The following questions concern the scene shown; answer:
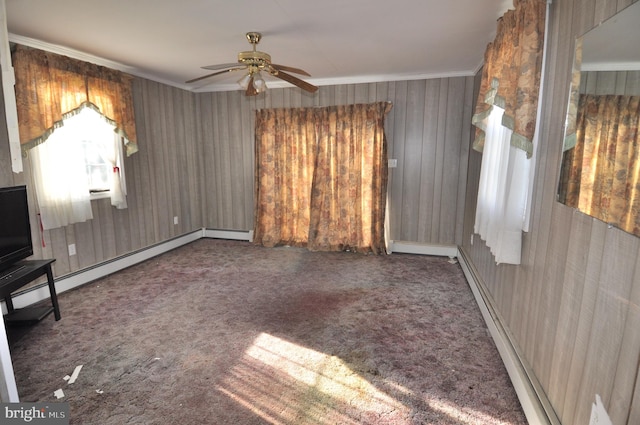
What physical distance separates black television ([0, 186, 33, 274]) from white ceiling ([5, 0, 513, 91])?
4.30ft

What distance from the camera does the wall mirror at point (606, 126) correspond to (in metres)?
1.01

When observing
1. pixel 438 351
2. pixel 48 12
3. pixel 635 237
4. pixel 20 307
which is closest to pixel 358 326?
pixel 438 351

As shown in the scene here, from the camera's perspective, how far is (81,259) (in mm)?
3402

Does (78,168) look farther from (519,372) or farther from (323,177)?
(519,372)

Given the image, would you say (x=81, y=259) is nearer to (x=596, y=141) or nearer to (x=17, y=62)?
(x=17, y=62)

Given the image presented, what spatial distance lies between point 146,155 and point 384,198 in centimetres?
313

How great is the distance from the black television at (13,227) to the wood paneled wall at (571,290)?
11.5 ft

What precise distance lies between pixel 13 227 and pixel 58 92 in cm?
134

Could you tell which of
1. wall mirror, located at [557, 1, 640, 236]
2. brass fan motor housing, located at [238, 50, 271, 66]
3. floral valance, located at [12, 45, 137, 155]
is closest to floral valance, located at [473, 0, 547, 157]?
wall mirror, located at [557, 1, 640, 236]

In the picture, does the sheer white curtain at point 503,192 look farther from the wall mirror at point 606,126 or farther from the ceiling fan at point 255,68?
the ceiling fan at point 255,68

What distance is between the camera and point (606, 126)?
115cm

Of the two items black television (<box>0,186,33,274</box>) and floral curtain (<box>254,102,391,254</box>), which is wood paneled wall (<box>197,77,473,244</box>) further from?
black television (<box>0,186,33,274</box>)

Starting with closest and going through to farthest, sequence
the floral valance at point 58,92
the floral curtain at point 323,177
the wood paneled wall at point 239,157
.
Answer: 1. the floral valance at point 58,92
2. the wood paneled wall at point 239,157
3. the floral curtain at point 323,177

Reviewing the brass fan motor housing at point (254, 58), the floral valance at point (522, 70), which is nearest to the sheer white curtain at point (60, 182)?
the brass fan motor housing at point (254, 58)
